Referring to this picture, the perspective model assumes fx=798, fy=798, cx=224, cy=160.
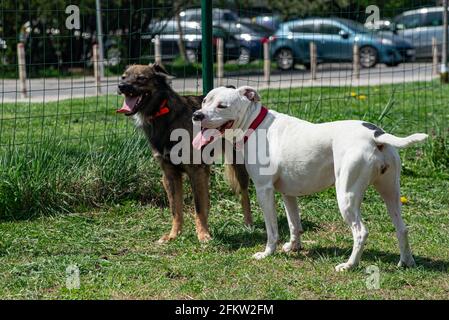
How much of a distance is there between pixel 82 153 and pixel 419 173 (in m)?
3.62

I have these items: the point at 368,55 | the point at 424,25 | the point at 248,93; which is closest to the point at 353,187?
the point at 248,93

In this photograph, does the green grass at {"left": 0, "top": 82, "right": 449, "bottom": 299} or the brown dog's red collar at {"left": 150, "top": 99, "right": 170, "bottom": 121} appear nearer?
the green grass at {"left": 0, "top": 82, "right": 449, "bottom": 299}

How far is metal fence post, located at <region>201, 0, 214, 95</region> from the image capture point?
7.66m

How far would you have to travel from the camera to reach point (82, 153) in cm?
800

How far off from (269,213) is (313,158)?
23.9 inches

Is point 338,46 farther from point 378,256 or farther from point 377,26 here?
point 378,256

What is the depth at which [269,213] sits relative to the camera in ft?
19.5

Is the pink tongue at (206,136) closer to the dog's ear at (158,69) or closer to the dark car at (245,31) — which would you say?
the dog's ear at (158,69)

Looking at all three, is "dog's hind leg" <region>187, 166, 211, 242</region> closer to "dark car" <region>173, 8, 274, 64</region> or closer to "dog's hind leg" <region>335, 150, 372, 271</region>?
"dog's hind leg" <region>335, 150, 372, 271</region>

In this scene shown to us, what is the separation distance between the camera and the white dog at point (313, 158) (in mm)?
5320

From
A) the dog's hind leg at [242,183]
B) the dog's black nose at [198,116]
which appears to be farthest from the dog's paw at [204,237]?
the dog's black nose at [198,116]

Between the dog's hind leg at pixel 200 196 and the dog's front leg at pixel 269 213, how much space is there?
818 mm

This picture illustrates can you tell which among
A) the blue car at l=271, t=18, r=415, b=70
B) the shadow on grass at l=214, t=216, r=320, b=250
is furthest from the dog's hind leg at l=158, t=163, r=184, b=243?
the blue car at l=271, t=18, r=415, b=70

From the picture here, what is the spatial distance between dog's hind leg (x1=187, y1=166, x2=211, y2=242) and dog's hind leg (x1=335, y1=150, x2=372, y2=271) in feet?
5.32
